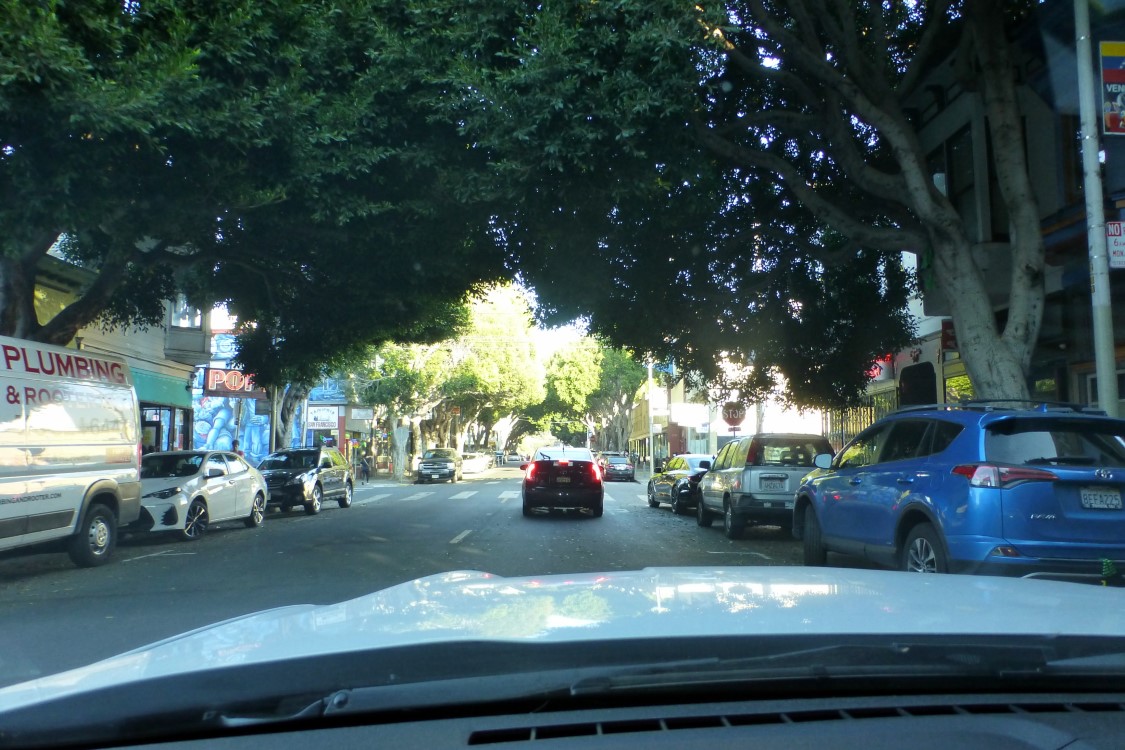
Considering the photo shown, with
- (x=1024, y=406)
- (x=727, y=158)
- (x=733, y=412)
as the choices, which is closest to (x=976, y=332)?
(x=1024, y=406)

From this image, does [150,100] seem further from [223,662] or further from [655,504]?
[655,504]

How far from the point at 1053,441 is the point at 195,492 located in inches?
509

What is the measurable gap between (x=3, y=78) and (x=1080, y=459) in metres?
9.97

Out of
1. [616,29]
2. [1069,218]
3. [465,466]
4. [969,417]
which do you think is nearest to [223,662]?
[969,417]

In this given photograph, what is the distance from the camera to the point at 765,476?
14859 millimetres

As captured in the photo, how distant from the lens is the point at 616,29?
10117 mm

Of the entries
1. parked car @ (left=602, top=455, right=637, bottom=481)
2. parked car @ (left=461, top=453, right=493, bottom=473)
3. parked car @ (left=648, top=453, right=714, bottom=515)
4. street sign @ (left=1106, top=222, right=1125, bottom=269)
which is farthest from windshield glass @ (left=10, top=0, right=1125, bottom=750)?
parked car @ (left=461, top=453, right=493, bottom=473)

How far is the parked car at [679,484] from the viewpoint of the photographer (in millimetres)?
20766

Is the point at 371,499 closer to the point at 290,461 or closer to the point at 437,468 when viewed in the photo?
the point at 290,461

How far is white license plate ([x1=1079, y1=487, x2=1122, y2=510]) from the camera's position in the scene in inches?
294

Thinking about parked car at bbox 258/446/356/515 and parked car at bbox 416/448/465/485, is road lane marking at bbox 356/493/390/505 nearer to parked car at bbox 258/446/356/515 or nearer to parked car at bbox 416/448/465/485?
parked car at bbox 258/446/356/515

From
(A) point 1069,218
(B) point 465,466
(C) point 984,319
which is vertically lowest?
(B) point 465,466

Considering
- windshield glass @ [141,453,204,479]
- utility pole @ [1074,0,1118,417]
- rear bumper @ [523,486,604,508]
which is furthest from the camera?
rear bumper @ [523,486,604,508]

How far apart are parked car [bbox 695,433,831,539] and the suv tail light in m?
7.19
